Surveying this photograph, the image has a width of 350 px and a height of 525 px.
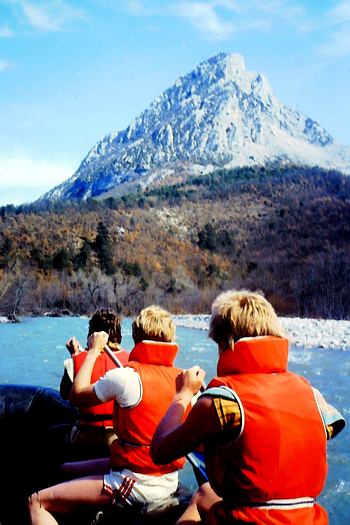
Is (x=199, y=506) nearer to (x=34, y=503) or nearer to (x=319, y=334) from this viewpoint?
(x=34, y=503)

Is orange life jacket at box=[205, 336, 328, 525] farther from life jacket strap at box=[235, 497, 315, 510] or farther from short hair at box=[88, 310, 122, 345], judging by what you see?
short hair at box=[88, 310, 122, 345]

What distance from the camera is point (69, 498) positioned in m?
2.39

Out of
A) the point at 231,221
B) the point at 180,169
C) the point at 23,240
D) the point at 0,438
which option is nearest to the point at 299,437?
the point at 0,438

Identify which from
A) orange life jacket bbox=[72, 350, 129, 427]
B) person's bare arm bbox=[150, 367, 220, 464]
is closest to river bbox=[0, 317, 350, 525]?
orange life jacket bbox=[72, 350, 129, 427]

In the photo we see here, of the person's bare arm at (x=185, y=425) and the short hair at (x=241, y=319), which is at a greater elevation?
the short hair at (x=241, y=319)

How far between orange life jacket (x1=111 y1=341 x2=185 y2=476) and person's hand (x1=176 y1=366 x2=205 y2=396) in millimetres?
596

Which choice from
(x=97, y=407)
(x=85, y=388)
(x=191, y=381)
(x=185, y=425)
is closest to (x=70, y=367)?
(x=97, y=407)

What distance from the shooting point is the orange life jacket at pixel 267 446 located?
159cm

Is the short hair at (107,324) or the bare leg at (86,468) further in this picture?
the short hair at (107,324)

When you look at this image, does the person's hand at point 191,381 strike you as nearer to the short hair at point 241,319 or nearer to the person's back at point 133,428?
the short hair at point 241,319

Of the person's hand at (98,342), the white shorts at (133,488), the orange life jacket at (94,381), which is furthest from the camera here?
the orange life jacket at (94,381)

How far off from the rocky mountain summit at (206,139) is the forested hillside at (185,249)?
48.0 metres

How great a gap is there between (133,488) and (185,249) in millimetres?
62595

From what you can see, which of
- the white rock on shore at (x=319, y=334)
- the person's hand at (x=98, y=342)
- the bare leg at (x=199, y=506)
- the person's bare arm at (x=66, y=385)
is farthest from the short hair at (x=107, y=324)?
the white rock on shore at (x=319, y=334)
